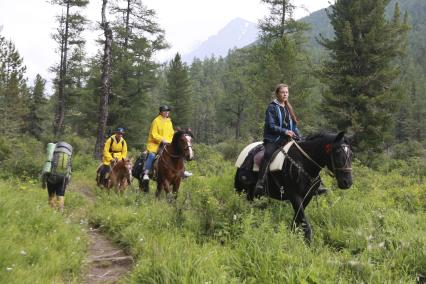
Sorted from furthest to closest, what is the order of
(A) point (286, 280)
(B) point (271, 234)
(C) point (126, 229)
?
(C) point (126, 229)
(B) point (271, 234)
(A) point (286, 280)

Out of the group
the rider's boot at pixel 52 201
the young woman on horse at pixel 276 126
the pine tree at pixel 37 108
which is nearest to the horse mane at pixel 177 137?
the young woman on horse at pixel 276 126

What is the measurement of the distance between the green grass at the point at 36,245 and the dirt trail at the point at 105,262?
8.2 inches

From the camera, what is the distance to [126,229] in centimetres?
673

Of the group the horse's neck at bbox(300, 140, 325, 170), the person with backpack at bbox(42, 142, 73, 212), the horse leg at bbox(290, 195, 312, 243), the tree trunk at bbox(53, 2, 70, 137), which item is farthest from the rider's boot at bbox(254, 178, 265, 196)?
the tree trunk at bbox(53, 2, 70, 137)

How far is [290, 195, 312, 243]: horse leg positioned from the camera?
20.8 feet

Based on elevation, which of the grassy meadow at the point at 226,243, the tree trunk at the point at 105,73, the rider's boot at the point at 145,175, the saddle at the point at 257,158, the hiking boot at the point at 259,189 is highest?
the tree trunk at the point at 105,73

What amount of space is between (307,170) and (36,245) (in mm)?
4802

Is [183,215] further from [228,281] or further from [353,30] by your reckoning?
[353,30]

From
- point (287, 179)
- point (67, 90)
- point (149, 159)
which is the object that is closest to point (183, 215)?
point (287, 179)

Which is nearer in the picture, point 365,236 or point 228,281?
point 228,281

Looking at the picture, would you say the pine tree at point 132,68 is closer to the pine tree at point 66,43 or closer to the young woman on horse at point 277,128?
the pine tree at point 66,43

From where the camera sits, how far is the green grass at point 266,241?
4.32m

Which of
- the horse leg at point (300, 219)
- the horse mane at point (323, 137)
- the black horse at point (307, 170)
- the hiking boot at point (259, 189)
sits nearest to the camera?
the horse leg at point (300, 219)

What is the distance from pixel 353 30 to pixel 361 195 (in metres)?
15.8
